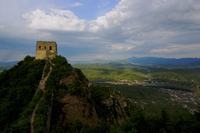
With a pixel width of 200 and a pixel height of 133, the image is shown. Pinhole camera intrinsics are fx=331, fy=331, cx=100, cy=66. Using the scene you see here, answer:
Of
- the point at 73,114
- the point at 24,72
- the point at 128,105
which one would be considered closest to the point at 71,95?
the point at 73,114

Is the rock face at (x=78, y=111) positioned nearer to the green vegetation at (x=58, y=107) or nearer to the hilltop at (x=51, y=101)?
the hilltop at (x=51, y=101)

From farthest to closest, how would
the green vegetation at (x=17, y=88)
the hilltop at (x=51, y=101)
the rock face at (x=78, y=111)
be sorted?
the rock face at (x=78, y=111), the green vegetation at (x=17, y=88), the hilltop at (x=51, y=101)

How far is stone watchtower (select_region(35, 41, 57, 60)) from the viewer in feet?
343

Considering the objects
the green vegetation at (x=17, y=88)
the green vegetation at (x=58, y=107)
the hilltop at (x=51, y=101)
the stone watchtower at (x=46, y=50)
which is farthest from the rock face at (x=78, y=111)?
the stone watchtower at (x=46, y=50)

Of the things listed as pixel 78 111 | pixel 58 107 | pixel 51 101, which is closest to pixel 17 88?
pixel 51 101

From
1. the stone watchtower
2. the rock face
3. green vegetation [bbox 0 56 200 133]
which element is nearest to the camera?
green vegetation [bbox 0 56 200 133]

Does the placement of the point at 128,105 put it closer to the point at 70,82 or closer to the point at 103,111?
the point at 103,111

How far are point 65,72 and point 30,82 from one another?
33.8 ft

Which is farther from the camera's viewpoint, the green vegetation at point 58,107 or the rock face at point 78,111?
the rock face at point 78,111

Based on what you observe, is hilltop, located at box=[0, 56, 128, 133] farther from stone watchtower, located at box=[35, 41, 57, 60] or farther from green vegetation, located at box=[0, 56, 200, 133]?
stone watchtower, located at box=[35, 41, 57, 60]

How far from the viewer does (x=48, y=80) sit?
92875mm

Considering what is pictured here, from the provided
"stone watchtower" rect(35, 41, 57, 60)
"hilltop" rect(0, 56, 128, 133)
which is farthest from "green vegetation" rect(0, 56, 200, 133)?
"stone watchtower" rect(35, 41, 57, 60)

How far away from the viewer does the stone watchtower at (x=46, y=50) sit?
10469 centimetres

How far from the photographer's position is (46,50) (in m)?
105
